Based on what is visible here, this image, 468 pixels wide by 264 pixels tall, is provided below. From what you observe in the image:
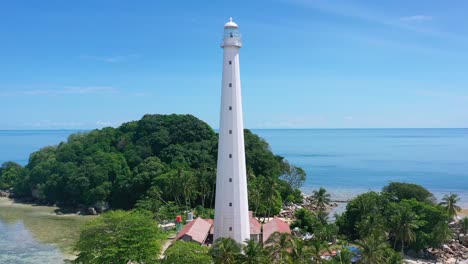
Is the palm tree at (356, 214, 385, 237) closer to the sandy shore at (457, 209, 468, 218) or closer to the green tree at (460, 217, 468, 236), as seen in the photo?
the green tree at (460, 217, 468, 236)

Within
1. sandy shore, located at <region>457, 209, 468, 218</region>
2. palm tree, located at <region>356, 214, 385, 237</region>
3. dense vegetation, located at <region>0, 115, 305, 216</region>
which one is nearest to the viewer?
palm tree, located at <region>356, 214, 385, 237</region>

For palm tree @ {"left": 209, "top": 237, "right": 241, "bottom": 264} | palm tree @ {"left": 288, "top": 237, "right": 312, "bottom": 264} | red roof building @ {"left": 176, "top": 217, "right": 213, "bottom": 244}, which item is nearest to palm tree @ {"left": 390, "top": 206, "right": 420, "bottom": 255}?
palm tree @ {"left": 288, "top": 237, "right": 312, "bottom": 264}

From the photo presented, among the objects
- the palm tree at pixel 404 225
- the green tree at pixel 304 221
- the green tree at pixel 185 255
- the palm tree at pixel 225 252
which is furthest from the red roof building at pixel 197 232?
the palm tree at pixel 404 225

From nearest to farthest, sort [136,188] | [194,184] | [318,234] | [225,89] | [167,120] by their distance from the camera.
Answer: [225,89] → [318,234] → [194,184] → [136,188] → [167,120]

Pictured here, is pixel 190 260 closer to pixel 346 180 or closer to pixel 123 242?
pixel 123 242

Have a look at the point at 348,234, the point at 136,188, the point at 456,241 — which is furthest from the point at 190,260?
the point at 136,188

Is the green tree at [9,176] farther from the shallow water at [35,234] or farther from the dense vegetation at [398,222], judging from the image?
the dense vegetation at [398,222]

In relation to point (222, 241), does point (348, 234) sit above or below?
below

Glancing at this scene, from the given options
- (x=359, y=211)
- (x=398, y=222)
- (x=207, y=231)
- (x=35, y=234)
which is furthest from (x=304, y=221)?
(x=35, y=234)
